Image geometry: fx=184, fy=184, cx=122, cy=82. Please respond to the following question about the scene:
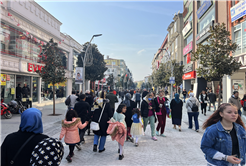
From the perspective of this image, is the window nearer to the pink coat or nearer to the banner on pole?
the banner on pole

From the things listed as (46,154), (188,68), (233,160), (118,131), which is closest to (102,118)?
(118,131)

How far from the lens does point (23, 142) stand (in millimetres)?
2109

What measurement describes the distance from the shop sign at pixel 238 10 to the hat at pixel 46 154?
16953 mm

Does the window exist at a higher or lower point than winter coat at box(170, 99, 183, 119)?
higher

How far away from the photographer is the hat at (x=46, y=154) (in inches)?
76.9

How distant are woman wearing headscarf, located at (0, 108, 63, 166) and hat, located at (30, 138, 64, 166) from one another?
0.04 meters

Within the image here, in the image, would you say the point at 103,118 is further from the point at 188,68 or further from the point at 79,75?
the point at 188,68

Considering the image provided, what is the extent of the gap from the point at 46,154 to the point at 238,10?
17.9 metres

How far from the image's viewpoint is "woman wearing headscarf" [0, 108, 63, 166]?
2.08 metres

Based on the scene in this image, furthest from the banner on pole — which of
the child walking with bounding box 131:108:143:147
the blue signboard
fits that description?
the blue signboard

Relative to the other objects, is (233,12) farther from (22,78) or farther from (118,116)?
(22,78)

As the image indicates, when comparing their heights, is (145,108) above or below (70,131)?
above

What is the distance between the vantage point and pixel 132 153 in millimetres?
5488

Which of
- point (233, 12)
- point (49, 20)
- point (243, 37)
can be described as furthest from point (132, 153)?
point (49, 20)
